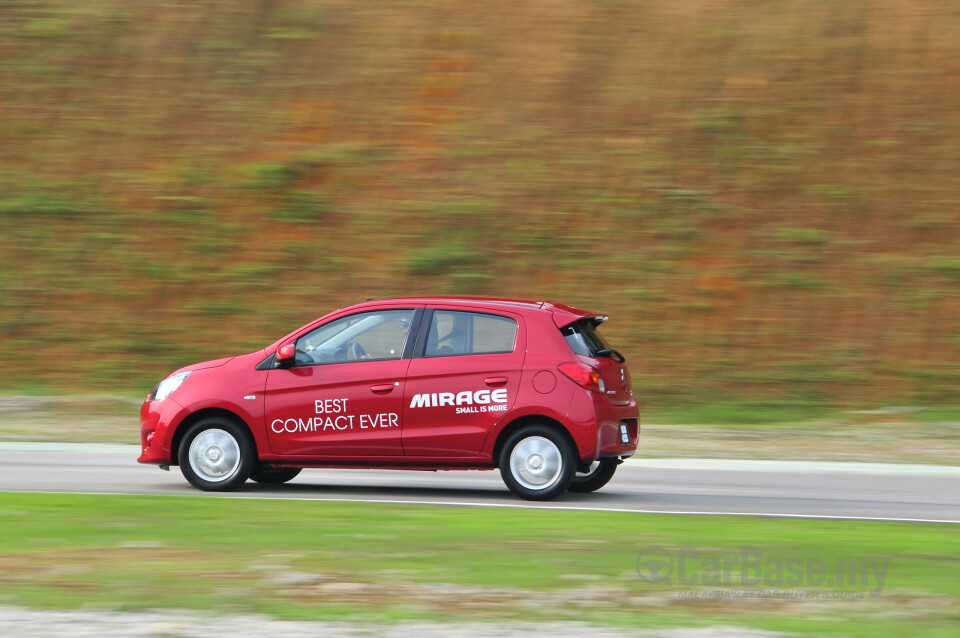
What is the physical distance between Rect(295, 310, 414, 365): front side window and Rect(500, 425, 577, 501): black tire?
1.24 metres

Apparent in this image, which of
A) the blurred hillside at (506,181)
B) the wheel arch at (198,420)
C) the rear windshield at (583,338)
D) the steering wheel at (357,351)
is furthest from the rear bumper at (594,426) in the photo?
the blurred hillside at (506,181)

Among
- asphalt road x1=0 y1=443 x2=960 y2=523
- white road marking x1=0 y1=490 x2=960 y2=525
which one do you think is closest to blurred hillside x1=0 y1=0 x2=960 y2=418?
asphalt road x1=0 y1=443 x2=960 y2=523

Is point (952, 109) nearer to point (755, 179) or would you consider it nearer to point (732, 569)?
point (755, 179)

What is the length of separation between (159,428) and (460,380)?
8.48 ft

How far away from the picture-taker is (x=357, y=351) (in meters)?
10.1

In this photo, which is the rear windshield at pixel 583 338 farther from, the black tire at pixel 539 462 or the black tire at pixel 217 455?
the black tire at pixel 217 455

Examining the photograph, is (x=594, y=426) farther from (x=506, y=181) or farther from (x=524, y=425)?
(x=506, y=181)

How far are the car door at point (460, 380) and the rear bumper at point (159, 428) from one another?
6.40 feet

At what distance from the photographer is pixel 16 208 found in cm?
2305

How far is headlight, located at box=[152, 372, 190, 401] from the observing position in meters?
10.3

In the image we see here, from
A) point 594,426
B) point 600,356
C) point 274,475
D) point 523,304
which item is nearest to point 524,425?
point 594,426

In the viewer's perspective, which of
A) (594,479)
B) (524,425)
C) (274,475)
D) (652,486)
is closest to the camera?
(524,425)

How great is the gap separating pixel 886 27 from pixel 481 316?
17014 mm

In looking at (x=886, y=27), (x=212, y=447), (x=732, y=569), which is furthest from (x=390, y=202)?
(x=732, y=569)
